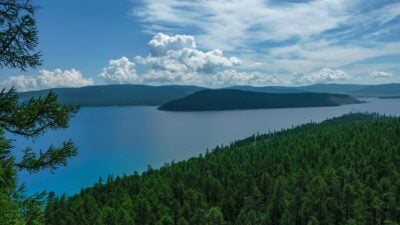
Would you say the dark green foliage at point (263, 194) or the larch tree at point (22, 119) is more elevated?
the larch tree at point (22, 119)

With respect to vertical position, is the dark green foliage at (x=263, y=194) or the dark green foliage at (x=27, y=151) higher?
the dark green foliage at (x=27, y=151)

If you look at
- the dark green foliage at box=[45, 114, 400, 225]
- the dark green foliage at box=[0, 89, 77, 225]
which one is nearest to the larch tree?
the dark green foliage at box=[0, 89, 77, 225]

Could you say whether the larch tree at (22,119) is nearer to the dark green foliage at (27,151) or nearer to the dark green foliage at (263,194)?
the dark green foliage at (27,151)

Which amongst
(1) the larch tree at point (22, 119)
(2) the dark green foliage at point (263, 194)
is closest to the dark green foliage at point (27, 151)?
(1) the larch tree at point (22, 119)

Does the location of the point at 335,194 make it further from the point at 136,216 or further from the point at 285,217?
the point at 136,216

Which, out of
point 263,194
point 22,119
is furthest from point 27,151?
point 263,194

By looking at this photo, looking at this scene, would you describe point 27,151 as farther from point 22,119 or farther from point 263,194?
point 263,194

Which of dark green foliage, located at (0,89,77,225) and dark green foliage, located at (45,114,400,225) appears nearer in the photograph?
dark green foliage, located at (0,89,77,225)

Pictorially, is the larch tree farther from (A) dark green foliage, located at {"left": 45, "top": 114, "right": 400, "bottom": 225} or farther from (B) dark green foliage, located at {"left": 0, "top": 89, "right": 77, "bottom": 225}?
(A) dark green foliage, located at {"left": 45, "top": 114, "right": 400, "bottom": 225}

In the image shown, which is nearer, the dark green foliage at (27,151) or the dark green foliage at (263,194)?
the dark green foliage at (27,151)
